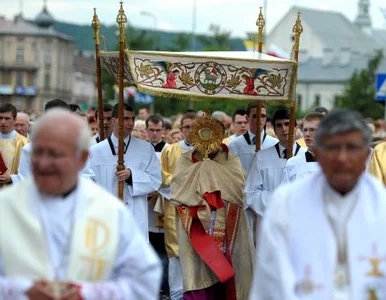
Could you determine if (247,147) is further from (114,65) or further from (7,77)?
(7,77)

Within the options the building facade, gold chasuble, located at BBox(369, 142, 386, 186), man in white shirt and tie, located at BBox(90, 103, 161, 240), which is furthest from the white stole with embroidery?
the building facade

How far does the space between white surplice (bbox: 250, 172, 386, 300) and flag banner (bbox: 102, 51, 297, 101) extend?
189 inches

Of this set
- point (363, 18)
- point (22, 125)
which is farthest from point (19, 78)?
point (22, 125)

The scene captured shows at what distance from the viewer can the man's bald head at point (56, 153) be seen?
5187 mm

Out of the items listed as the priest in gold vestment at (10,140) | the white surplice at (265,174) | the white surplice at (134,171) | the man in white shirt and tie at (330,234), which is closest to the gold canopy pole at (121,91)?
the white surplice at (134,171)

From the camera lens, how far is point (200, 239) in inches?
421

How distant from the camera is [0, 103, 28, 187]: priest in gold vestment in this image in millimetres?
12570

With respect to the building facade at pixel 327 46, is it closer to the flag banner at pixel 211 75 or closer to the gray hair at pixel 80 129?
the flag banner at pixel 211 75

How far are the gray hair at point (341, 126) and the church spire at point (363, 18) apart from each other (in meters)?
119

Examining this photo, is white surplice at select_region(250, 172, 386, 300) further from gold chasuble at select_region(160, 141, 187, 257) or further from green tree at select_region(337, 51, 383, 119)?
green tree at select_region(337, 51, 383, 119)

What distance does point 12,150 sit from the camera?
1263 cm

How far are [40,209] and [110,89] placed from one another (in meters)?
45.7

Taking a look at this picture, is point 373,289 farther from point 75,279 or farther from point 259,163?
point 259,163

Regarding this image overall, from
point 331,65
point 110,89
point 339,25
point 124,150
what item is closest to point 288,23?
point 339,25
